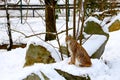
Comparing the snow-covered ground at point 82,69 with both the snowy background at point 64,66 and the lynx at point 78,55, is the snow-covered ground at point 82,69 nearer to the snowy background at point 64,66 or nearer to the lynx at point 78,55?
the snowy background at point 64,66

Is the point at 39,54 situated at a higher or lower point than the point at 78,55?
lower

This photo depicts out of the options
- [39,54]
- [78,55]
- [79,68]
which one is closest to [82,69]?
[79,68]

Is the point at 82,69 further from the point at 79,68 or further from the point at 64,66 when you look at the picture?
the point at 64,66

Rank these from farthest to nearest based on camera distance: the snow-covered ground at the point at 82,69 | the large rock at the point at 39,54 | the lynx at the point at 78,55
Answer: the large rock at the point at 39,54, the lynx at the point at 78,55, the snow-covered ground at the point at 82,69

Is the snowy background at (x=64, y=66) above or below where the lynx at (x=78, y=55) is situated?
below

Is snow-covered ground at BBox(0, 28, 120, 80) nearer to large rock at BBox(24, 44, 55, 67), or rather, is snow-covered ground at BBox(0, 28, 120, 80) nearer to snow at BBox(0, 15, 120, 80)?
snow at BBox(0, 15, 120, 80)

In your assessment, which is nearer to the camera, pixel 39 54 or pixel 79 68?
pixel 79 68

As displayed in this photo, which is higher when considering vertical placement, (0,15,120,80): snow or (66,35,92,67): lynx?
(66,35,92,67): lynx

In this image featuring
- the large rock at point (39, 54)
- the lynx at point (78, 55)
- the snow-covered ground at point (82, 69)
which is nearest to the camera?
the snow-covered ground at point (82, 69)

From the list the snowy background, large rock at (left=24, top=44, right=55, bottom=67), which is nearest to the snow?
the snowy background

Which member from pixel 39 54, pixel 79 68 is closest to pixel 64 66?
pixel 79 68

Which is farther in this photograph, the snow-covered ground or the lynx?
the lynx

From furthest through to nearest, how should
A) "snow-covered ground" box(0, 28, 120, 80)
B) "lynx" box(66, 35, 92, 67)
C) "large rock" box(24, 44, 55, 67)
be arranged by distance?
"large rock" box(24, 44, 55, 67), "lynx" box(66, 35, 92, 67), "snow-covered ground" box(0, 28, 120, 80)

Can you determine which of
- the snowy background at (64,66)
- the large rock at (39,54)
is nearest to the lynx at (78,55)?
the snowy background at (64,66)
